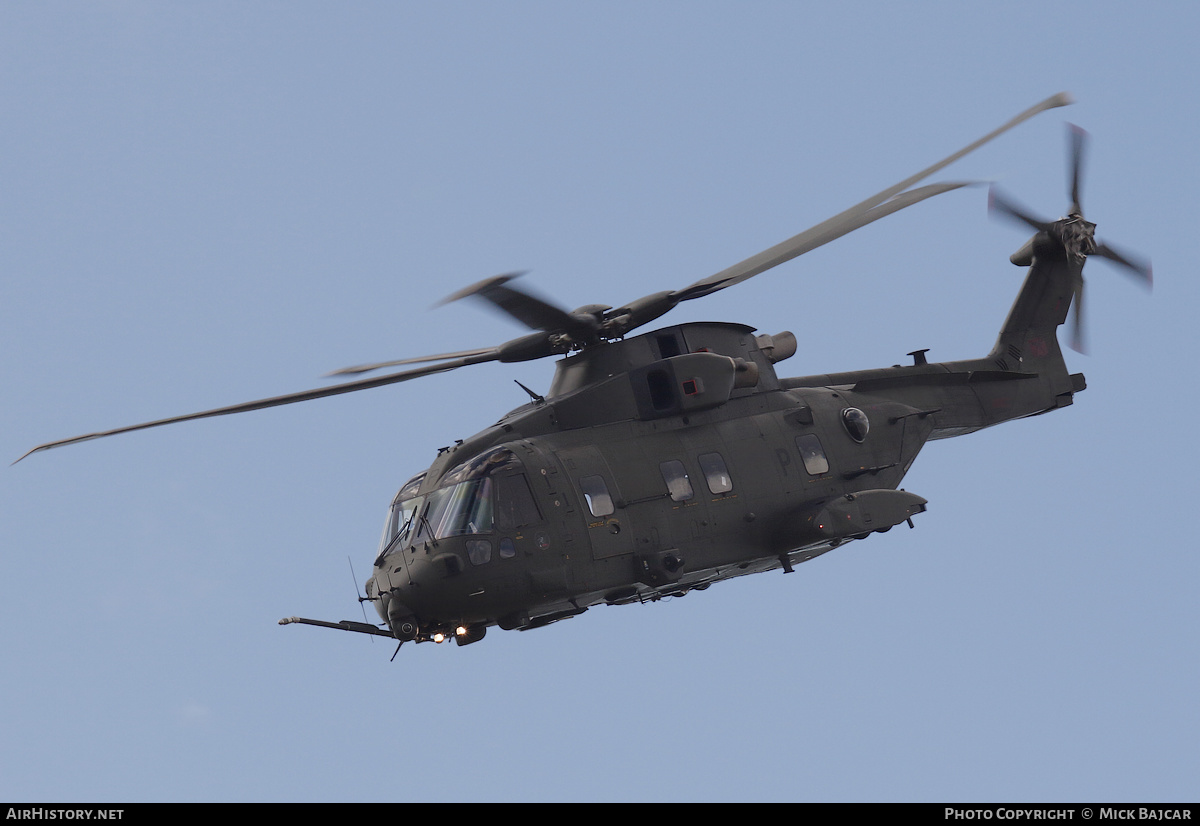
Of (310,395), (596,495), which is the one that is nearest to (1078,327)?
(596,495)

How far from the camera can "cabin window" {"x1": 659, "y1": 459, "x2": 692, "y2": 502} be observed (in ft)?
86.1

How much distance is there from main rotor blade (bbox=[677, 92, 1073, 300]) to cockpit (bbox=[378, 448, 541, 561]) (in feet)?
14.8

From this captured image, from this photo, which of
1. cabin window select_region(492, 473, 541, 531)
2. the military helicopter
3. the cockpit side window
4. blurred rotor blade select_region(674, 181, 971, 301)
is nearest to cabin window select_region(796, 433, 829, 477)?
the military helicopter

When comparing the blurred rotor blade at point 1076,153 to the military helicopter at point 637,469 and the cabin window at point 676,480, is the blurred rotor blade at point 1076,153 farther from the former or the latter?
the cabin window at point 676,480

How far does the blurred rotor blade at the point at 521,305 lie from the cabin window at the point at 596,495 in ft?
8.77

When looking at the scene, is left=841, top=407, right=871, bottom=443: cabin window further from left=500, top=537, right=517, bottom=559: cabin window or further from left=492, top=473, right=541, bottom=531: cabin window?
left=500, top=537, right=517, bottom=559: cabin window

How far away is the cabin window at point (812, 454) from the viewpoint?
27922 millimetres

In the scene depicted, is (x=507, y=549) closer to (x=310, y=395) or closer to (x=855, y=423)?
(x=310, y=395)

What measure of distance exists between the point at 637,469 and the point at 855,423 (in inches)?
198

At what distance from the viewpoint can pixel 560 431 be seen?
26625 millimetres

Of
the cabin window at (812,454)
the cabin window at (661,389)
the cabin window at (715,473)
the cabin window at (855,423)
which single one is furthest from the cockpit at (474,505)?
the cabin window at (855,423)

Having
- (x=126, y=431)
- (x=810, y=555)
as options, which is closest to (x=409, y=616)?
(x=126, y=431)
